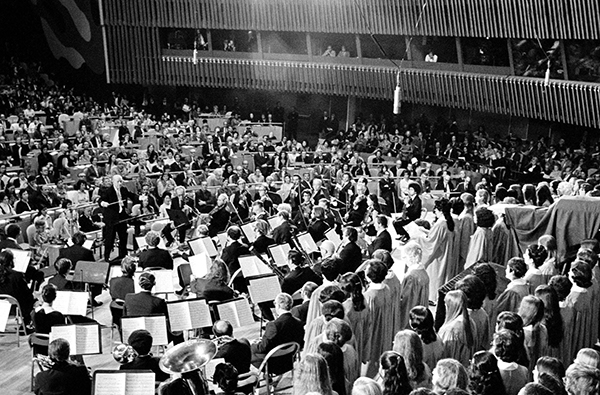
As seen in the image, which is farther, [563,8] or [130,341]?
[563,8]

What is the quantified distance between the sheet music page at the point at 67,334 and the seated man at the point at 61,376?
0.55 metres

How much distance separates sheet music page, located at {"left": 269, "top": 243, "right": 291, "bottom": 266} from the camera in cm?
1051

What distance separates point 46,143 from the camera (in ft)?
64.8

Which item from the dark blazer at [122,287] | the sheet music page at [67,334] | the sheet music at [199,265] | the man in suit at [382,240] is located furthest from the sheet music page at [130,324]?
the man in suit at [382,240]

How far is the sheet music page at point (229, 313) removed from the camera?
25.9ft

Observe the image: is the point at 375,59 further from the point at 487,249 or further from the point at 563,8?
the point at 487,249

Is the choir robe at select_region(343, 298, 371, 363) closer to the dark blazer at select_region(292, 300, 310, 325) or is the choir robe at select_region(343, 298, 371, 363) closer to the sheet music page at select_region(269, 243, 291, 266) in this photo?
the dark blazer at select_region(292, 300, 310, 325)

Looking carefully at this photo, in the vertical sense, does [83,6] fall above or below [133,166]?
above

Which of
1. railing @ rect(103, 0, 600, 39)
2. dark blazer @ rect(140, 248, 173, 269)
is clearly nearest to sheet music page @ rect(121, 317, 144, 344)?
dark blazer @ rect(140, 248, 173, 269)

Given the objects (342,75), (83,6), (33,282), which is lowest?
(33,282)

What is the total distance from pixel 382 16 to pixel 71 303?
1848 centimetres

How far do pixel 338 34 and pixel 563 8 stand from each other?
8.45m

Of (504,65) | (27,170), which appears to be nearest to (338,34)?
(504,65)

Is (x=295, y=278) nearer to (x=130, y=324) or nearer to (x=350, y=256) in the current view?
(x=350, y=256)
